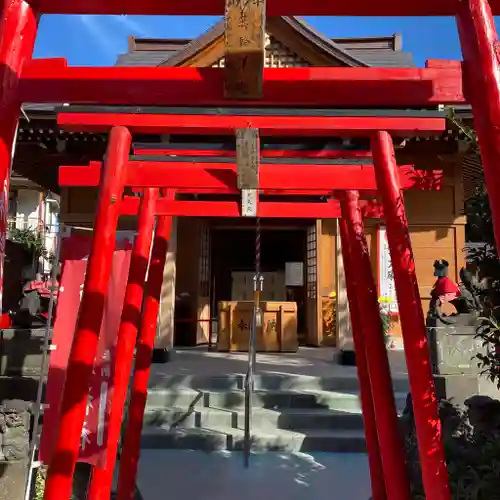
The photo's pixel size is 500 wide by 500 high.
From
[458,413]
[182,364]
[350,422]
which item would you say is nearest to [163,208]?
[458,413]

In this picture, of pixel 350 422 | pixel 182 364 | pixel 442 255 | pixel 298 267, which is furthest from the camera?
pixel 298 267

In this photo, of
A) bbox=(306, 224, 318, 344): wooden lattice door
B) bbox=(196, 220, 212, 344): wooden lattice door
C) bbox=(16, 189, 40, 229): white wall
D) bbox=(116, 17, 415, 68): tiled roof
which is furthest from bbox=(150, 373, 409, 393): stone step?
bbox=(16, 189, 40, 229): white wall

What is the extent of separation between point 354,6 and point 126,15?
3.30 feet

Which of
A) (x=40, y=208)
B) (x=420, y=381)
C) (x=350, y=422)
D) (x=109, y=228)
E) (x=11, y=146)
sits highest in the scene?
(x=40, y=208)

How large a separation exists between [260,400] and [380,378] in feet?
11.7

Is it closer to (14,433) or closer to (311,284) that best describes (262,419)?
(14,433)

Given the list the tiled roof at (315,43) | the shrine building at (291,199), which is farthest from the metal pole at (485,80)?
the tiled roof at (315,43)

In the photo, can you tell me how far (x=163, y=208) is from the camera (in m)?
4.44

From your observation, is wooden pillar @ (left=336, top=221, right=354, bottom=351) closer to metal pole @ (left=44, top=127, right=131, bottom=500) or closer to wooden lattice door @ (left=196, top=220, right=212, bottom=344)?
wooden lattice door @ (left=196, top=220, right=212, bottom=344)

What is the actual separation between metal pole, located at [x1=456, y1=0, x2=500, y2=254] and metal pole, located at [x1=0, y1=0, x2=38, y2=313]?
1.86 m

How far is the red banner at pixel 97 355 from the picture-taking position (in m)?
3.43

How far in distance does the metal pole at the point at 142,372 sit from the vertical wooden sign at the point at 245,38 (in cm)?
282

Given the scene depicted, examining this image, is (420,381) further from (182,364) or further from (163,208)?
(182,364)

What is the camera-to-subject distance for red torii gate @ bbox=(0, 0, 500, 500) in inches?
79.2
